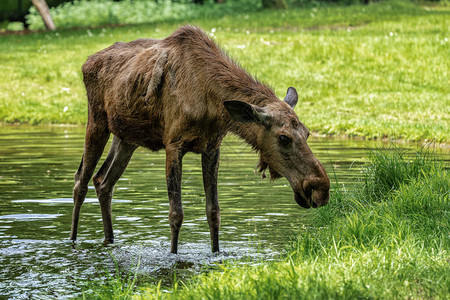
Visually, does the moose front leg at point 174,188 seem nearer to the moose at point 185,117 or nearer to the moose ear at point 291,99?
the moose at point 185,117

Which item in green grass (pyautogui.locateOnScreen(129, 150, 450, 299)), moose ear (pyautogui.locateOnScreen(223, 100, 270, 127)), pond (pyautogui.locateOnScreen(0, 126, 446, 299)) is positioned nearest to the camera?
green grass (pyautogui.locateOnScreen(129, 150, 450, 299))

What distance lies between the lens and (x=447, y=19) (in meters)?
28.0

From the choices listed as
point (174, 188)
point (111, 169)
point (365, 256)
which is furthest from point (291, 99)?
point (111, 169)

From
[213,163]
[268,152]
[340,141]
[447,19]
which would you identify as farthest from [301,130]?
[447,19]

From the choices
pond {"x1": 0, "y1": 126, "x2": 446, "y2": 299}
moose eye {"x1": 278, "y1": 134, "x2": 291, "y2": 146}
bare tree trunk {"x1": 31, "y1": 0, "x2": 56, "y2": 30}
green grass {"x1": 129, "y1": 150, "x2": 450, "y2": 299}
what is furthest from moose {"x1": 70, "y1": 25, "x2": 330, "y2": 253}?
bare tree trunk {"x1": 31, "y1": 0, "x2": 56, "y2": 30}

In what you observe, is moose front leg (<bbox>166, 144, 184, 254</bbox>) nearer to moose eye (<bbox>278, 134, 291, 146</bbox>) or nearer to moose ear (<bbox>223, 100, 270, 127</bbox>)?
moose ear (<bbox>223, 100, 270, 127</bbox>)

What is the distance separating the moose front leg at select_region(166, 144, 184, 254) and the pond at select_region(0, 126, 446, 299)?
203 mm

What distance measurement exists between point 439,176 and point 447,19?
21.6 metres

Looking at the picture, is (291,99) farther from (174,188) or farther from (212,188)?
(174,188)

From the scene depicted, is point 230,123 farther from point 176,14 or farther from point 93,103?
point 176,14

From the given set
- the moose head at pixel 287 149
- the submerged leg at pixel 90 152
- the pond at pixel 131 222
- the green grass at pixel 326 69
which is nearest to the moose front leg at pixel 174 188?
the pond at pixel 131 222

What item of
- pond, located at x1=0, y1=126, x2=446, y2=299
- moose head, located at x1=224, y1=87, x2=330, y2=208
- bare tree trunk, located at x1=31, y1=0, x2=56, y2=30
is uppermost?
moose head, located at x1=224, y1=87, x2=330, y2=208

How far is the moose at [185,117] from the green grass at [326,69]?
7.08 metres

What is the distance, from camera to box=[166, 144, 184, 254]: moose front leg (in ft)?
24.2
